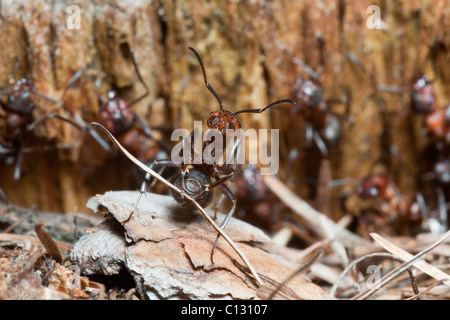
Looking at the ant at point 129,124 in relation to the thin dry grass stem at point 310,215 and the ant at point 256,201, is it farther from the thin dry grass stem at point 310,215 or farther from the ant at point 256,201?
the thin dry grass stem at point 310,215

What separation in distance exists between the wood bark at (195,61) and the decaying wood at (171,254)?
1107mm

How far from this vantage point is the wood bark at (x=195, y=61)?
117 inches

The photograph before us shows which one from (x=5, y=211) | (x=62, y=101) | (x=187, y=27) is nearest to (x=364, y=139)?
(x=187, y=27)

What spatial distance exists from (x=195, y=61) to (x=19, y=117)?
1.33 metres

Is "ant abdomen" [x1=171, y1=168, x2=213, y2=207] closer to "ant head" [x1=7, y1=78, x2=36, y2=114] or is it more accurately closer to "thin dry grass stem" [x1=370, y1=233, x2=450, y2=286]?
"thin dry grass stem" [x1=370, y1=233, x2=450, y2=286]

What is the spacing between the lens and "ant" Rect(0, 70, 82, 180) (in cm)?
303

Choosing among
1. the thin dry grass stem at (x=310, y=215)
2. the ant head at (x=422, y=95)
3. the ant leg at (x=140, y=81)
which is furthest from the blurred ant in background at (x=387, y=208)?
the ant leg at (x=140, y=81)

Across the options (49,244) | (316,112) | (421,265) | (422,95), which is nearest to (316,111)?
(316,112)

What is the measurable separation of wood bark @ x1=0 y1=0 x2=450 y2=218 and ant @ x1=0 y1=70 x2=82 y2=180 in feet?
0.18

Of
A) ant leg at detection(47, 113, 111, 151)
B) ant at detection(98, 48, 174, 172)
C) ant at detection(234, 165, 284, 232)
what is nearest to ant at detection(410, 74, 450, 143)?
ant at detection(234, 165, 284, 232)

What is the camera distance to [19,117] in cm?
318

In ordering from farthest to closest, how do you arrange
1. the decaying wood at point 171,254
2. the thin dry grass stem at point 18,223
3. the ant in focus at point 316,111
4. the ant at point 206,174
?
the ant in focus at point 316,111 → the thin dry grass stem at point 18,223 → the ant at point 206,174 → the decaying wood at point 171,254

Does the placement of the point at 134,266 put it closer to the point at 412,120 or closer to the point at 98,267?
the point at 98,267

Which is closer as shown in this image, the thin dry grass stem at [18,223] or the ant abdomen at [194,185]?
the ant abdomen at [194,185]
